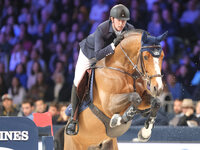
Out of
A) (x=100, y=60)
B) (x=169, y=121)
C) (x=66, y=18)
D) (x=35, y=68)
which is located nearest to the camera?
(x=100, y=60)

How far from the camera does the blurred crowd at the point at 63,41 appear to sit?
29.7 ft

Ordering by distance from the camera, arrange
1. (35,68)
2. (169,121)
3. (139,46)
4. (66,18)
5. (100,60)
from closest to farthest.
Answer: (139,46) → (100,60) → (169,121) → (35,68) → (66,18)

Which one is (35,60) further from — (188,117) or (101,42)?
(101,42)

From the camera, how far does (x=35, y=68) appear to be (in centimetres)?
1085

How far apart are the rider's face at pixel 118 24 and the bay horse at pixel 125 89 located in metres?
0.14

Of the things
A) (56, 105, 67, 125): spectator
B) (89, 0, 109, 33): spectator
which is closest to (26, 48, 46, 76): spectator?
(89, 0, 109, 33): spectator

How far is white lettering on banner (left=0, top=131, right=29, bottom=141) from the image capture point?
592 cm

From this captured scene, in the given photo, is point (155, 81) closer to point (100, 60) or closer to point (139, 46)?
point (139, 46)

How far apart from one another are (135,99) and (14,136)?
1.63 metres

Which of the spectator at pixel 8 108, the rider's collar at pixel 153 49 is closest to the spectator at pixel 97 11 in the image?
the spectator at pixel 8 108

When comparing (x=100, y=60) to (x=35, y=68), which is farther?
(x=35, y=68)

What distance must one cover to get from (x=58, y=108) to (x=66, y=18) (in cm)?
290

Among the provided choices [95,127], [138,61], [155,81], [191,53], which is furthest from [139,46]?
[191,53]

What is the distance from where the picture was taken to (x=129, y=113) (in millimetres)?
5438
